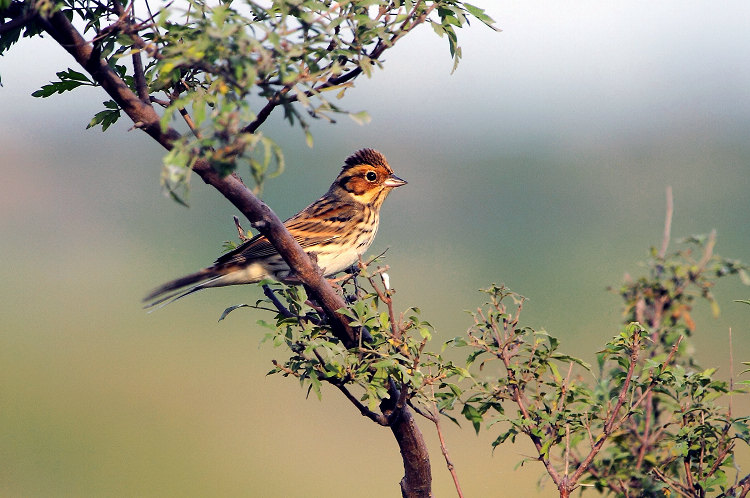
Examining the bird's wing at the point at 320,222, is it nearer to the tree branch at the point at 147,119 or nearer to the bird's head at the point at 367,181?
the bird's head at the point at 367,181

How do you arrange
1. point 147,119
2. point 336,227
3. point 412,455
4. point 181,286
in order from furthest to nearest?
point 336,227, point 181,286, point 412,455, point 147,119

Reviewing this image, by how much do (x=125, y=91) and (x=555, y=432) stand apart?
7.09ft

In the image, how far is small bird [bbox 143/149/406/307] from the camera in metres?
5.07

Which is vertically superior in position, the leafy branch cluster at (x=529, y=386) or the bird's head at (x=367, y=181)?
the bird's head at (x=367, y=181)

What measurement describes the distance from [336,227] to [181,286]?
1.96 metres

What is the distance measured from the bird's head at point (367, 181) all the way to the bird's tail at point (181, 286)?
1.67 m

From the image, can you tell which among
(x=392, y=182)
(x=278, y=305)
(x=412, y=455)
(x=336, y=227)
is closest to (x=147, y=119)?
(x=278, y=305)

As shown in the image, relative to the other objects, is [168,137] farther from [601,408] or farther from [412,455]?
[601,408]

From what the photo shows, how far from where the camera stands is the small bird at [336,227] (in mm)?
5066

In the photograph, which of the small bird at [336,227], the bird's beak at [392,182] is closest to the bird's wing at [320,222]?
the small bird at [336,227]

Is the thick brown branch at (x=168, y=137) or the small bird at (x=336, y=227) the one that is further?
the small bird at (x=336, y=227)

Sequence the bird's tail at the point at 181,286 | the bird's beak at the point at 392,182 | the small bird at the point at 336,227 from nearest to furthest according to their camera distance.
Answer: the bird's tail at the point at 181,286, the small bird at the point at 336,227, the bird's beak at the point at 392,182

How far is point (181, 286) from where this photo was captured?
421 cm

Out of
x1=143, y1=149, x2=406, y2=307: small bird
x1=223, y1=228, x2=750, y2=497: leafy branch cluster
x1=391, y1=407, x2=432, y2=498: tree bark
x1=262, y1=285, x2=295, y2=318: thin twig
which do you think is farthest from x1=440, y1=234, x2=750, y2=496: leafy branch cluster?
x1=143, y1=149, x2=406, y2=307: small bird
